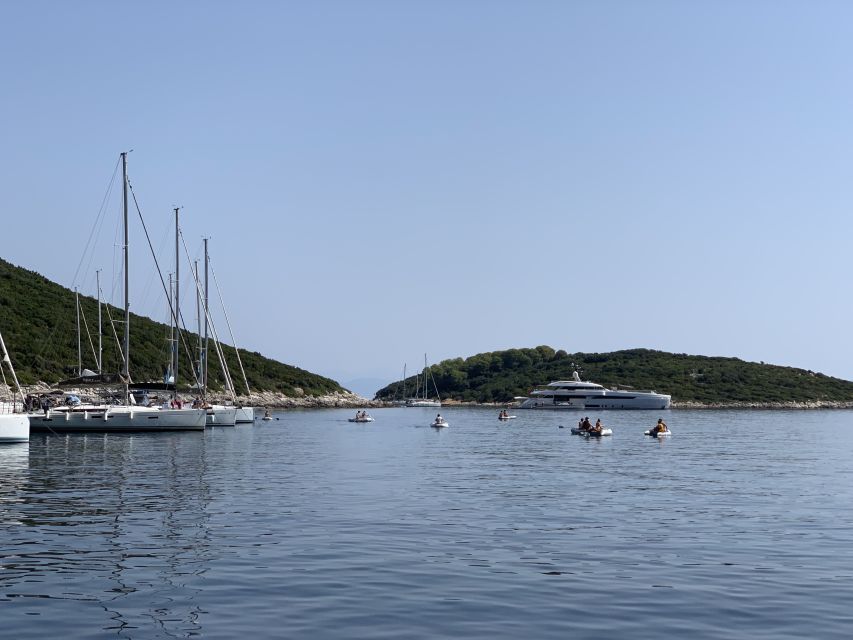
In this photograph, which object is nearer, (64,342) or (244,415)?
(244,415)

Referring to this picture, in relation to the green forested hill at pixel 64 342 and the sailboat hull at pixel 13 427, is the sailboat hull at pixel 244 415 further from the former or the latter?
the sailboat hull at pixel 13 427

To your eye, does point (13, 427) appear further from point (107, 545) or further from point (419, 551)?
point (419, 551)

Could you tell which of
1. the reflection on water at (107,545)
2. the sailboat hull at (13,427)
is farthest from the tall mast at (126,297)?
the reflection on water at (107,545)

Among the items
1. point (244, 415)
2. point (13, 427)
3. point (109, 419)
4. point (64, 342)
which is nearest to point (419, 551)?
point (13, 427)

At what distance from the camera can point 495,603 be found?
1852cm

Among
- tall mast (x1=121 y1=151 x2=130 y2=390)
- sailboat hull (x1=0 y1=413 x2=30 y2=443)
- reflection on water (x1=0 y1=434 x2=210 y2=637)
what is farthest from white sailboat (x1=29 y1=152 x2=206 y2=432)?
reflection on water (x1=0 y1=434 x2=210 y2=637)

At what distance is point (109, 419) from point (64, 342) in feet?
237

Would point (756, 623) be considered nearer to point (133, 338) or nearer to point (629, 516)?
point (629, 516)

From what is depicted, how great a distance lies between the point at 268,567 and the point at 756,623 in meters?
10.1

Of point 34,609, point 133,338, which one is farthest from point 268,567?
point 133,338

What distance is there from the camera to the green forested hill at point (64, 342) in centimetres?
13275

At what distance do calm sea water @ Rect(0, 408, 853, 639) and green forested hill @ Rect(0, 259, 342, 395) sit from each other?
288 ft

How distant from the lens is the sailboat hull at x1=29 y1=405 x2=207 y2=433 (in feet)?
245

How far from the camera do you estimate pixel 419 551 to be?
79.2 ft
